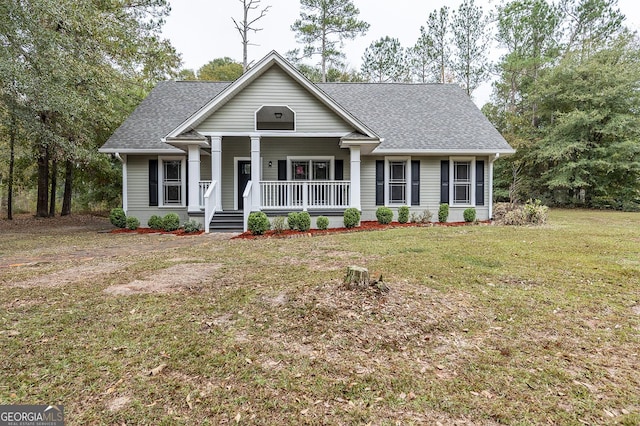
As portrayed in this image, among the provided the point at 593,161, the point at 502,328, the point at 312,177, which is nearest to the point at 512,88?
the point at 593,161

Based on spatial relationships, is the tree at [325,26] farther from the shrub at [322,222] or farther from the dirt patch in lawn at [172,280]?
the dirt patch in lawn at [172,280]

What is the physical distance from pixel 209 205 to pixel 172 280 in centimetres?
586

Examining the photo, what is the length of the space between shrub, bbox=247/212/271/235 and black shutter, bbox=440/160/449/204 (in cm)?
683

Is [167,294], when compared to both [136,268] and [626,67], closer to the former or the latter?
[136,268]

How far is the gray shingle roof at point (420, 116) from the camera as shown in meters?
12.4

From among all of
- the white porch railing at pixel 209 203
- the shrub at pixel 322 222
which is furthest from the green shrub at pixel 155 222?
the shrub at pixel 322 222

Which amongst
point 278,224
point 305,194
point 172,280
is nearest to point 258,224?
point 278,224

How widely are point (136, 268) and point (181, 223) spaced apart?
6727mm

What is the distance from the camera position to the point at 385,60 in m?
29.0

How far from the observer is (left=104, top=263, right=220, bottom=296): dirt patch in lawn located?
4.31m

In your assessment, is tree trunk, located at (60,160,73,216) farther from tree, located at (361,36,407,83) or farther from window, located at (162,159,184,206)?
tree, located at (361,36,407,83)

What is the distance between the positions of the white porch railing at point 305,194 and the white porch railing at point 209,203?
1.49 metres

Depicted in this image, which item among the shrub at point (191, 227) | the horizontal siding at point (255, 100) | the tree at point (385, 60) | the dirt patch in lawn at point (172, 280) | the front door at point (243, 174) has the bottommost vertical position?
the dirt patch in lawn at point (172, 280)

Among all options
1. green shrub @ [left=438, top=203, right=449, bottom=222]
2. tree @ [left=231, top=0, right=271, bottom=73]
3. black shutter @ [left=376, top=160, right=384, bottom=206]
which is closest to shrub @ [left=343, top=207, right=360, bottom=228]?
black shutter @ [left=376, top=160, right=384, bottom=206]
